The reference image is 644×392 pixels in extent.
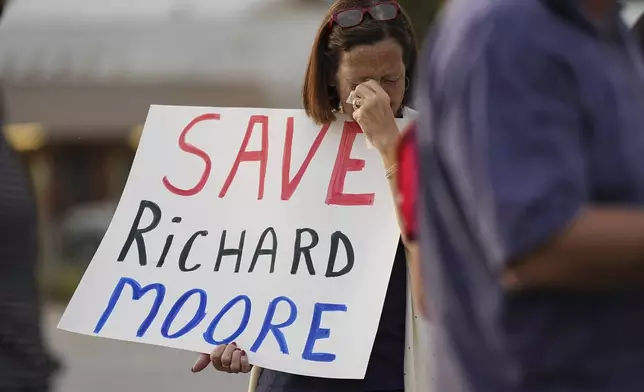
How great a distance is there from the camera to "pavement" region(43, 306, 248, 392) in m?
9.25

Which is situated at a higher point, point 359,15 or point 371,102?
point 359,15

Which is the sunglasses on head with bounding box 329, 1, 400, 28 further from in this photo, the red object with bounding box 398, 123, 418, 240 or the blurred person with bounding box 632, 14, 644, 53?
the red object with bounding box 398, 123, 418, 240

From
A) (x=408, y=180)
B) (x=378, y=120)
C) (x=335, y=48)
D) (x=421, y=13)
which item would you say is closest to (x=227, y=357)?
(x=378, y=120)

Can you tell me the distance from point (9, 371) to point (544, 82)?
130cm

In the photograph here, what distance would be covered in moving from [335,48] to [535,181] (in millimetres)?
1575

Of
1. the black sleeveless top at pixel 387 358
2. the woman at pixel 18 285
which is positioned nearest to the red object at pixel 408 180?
the woman at pixel 18 285

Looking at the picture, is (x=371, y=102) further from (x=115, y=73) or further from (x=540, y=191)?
(x=115, y=73)

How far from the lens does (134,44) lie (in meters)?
27.6

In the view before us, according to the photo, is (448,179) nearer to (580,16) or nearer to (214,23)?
(580,16)

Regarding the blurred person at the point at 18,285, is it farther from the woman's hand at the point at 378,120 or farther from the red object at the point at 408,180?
the red object at the point at 408,180

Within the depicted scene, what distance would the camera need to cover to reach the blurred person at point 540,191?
1.32m

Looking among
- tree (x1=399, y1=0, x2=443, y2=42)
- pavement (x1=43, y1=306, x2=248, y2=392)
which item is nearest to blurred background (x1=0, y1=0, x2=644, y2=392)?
pavement (x1=43, y1=306, x2=248, y2=392)

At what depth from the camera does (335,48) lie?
2.84m

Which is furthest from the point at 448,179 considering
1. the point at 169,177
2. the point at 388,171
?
the point at 169,177
